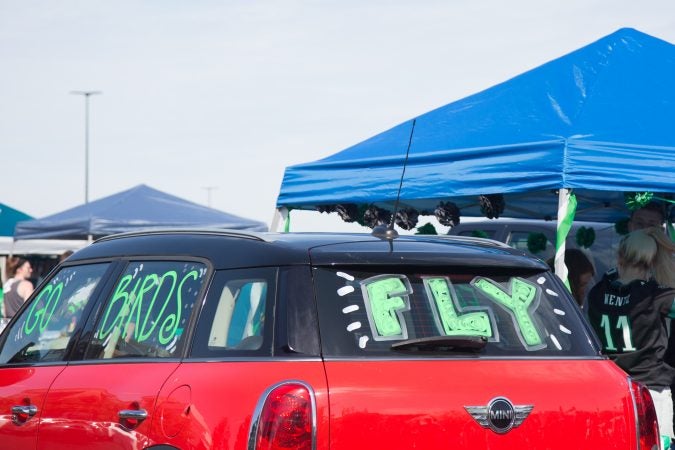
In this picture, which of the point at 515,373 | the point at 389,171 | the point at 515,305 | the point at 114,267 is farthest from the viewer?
the point at 389,171

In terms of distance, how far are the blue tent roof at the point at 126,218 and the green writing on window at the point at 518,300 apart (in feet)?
47.9

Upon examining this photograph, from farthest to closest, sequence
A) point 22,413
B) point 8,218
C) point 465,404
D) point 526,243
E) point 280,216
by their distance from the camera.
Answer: point 8,218 < point 526,243 < point 280,216 < point 22,413 < point 465,404

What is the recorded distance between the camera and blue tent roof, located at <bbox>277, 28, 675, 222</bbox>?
8289 mm

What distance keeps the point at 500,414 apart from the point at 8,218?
19.1 m

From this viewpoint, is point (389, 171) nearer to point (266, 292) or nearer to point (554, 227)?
point (554, 227)

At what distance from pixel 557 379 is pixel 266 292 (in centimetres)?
105

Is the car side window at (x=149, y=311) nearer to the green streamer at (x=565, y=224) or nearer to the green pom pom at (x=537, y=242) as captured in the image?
the green streamer at (x=565, y=224)

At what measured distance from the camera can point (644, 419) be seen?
4527 millimetres

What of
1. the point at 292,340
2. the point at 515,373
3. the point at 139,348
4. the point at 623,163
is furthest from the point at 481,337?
the point at 623,163

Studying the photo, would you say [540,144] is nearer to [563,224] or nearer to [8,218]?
[563,224]

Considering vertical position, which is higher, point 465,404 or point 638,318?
point 638,318

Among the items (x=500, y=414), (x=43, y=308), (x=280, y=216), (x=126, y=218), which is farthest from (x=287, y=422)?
(x=126, y=218)

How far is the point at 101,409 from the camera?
16.1ft

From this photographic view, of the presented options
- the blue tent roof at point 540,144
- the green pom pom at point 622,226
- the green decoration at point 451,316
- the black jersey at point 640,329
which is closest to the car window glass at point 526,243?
the blue tent roof at point 540,144
